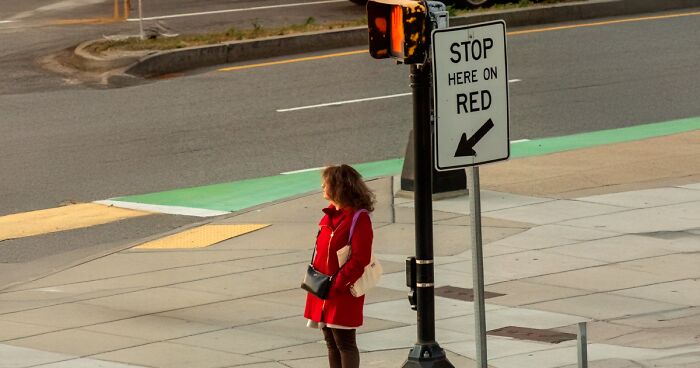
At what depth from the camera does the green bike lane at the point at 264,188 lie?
16.5 m

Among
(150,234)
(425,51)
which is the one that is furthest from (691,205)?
(425,51)

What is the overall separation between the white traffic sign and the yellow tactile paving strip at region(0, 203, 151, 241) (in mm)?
7112

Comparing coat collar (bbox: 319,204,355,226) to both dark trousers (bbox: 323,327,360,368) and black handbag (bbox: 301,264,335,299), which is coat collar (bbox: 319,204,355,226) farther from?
dark trousers (bbox: 323,327,360,368)

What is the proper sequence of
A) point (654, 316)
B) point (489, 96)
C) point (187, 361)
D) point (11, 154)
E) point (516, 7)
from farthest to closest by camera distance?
1. point (516, 7)
2. point (11, 154)
3. point (654, 316)
4. point (187, 361)
5. point (489, 96)

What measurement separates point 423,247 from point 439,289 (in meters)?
2.89

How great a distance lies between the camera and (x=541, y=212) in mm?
15430

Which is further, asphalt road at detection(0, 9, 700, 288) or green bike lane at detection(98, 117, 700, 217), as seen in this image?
asphalt road at detection(0, 9, 700, 288)

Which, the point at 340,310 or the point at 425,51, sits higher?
the point at 425,51

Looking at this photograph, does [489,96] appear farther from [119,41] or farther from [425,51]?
[119,41]

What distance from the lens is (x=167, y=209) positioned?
644 inches

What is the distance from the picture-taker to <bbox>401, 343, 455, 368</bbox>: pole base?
9656 millimetres

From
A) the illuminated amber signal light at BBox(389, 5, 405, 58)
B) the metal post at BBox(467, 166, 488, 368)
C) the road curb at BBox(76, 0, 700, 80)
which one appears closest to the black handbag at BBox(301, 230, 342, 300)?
the metal post at BBox(467, 166, 488, 368)

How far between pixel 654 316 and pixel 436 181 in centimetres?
516

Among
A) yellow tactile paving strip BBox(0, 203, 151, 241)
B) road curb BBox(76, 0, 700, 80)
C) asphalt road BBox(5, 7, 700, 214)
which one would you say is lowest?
yellow tactile paving strip BBox(0, 203, 151, 241)
